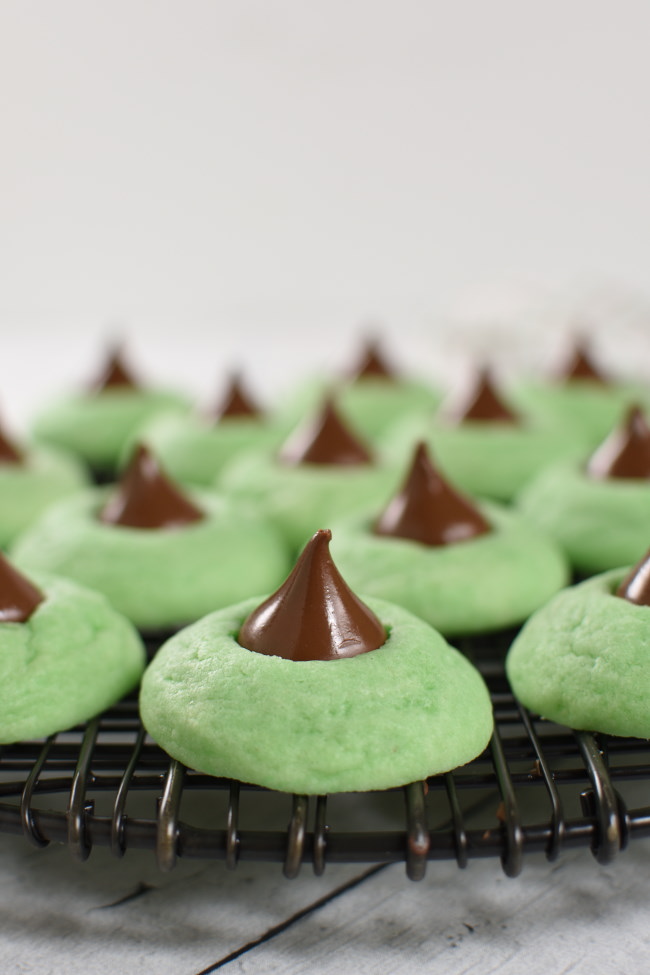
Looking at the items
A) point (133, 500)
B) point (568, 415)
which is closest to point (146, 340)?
point (568, 415)

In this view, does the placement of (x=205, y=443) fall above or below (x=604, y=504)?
below

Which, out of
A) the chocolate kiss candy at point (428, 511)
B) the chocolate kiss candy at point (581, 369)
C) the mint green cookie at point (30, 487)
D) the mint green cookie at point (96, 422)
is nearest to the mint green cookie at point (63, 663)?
the chocolate kiss candy at point (428, 511)

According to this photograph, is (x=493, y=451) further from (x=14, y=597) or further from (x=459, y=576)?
(x=14, y=597)

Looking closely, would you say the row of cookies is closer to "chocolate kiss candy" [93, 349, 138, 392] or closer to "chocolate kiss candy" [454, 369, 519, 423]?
"chocolate kiss candy" [454, 369, 519, 423]

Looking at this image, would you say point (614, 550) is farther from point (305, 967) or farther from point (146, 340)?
point (146, 340)

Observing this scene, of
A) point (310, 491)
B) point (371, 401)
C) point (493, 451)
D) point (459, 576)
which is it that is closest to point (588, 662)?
point (459, 576)

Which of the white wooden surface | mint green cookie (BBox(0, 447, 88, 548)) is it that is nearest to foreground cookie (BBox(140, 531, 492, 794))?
the white wooden surface
